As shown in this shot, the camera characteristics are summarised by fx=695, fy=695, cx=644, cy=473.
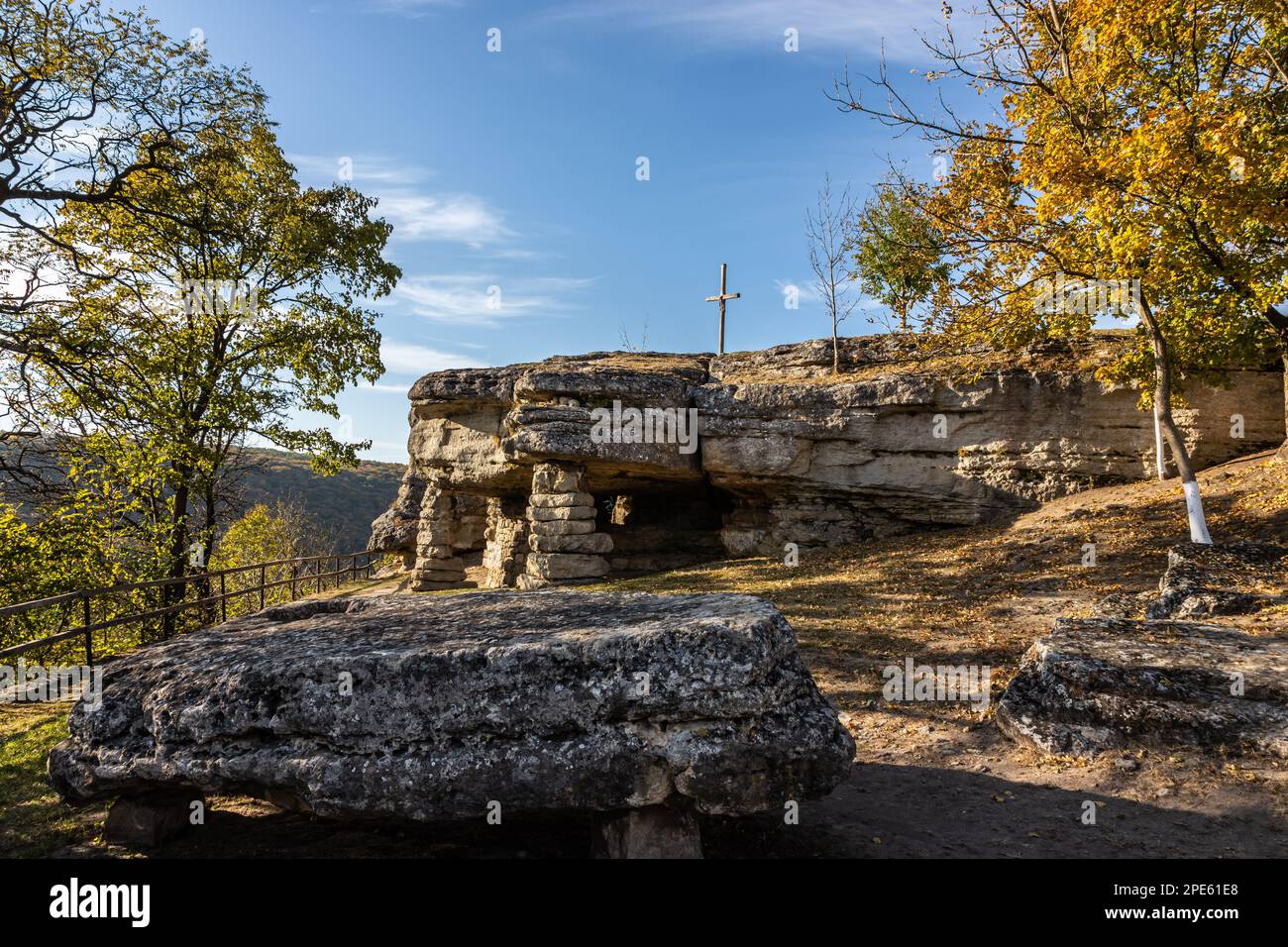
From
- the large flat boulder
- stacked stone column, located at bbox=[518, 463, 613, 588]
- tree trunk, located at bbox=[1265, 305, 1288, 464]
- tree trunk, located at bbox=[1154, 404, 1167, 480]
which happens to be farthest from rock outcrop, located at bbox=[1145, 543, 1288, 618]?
stacked stone column, located at bbox=[518, 463, 613, 588]

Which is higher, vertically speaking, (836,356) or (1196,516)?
(836,356)

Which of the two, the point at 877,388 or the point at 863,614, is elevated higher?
the point at 877,388

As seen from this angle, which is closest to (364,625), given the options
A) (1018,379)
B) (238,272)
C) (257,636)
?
(257,636)

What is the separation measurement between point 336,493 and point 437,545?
71730 mm

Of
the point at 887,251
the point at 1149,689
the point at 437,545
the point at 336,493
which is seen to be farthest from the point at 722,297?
A: the point at 336,493

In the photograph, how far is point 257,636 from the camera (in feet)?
15.6

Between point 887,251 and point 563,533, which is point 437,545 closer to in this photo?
point 563,533

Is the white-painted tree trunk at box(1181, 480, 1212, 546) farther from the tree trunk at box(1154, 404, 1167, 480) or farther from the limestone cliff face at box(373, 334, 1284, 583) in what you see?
the limestone cliff face at box(373, 334, 1284, 583)

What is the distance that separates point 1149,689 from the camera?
579cm

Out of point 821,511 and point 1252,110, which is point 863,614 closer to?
point 821,511

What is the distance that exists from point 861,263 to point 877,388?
11071 millimetres

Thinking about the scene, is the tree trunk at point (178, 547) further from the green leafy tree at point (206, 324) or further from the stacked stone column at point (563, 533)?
the stacked stone column at point (563, 533)

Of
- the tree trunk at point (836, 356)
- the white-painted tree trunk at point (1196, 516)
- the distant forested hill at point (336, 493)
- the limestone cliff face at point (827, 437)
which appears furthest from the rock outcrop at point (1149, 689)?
the distant forested hill at point (336, 493)
